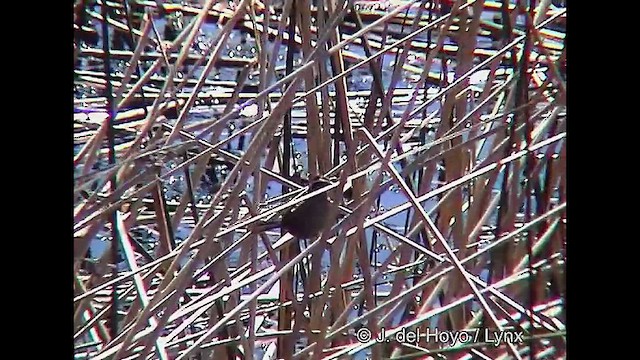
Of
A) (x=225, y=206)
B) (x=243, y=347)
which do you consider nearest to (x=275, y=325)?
(x=243, y=347)

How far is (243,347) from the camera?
3.02 feet

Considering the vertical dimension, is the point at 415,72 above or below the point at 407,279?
above

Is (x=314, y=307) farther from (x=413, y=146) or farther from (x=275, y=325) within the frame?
(x=413, y=146)

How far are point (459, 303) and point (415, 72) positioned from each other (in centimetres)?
27
